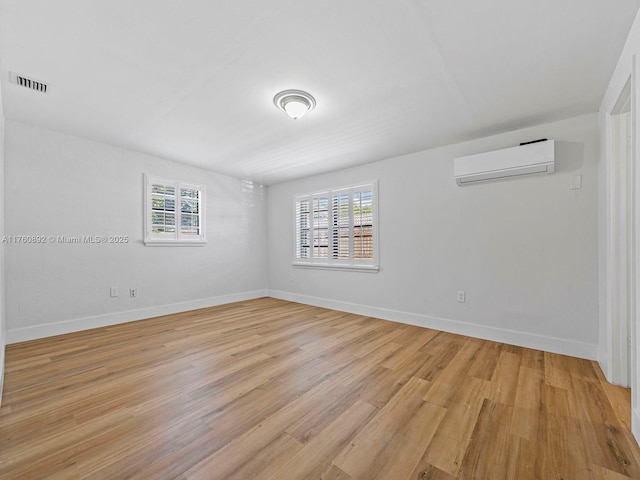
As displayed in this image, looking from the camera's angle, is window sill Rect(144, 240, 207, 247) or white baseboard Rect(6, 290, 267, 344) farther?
window sill Rect(144, 240, 207, 247)

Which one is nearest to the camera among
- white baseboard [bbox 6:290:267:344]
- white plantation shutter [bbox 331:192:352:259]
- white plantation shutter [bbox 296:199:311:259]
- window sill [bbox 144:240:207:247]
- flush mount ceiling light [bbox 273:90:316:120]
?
flush mount ceiling light [bbox 273:90:316:120]

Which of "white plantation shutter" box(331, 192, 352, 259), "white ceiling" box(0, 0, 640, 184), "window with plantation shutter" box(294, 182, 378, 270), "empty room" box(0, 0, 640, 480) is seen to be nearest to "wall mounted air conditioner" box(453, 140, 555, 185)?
"empty room" box(0, 0, 640, 480)

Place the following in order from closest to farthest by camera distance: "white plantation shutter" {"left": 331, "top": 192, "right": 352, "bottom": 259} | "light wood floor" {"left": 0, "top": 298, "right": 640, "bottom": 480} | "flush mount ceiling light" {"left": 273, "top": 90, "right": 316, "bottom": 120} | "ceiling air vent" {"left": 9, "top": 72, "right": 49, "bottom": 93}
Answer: "light wood floor" {"left": 0, "top": 298, "right": 640, "bottom": 480} < "ceiling air vent" {"left": 9, "top": 72, "right": 49, "bottom": 93} < "flush mount ceiling light" {"left": 273, "top": 90, "right": 316, "bottom": 120} < "white plantation shutter" {"left": 331, "top": 192, "right": 352, "bottom": 259}

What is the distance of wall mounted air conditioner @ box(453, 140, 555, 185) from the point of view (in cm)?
280

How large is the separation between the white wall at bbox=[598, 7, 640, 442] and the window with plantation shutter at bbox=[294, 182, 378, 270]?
2447mm

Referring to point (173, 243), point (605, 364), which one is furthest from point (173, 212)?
point (605, 364)

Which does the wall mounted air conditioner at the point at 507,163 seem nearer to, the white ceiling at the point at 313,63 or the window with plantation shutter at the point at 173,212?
the white ceiling at the point at 313,63

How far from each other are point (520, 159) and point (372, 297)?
A: 2.57 m

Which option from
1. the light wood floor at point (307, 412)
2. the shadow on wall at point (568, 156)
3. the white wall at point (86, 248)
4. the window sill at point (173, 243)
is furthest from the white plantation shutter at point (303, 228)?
the shadow on wall at point (568, 156)

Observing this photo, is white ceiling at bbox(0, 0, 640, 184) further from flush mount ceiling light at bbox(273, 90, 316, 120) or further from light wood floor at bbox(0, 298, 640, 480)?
light wood floor at bbox(0, 298, 640, 480)

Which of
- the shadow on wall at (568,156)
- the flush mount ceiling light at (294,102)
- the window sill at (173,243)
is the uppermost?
the flush mount ceiling light at (294,102)

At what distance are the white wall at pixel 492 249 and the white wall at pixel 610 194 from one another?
20cm

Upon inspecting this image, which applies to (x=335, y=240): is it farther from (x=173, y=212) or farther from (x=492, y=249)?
(x=173, y=212)

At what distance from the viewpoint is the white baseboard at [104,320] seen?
315cm
